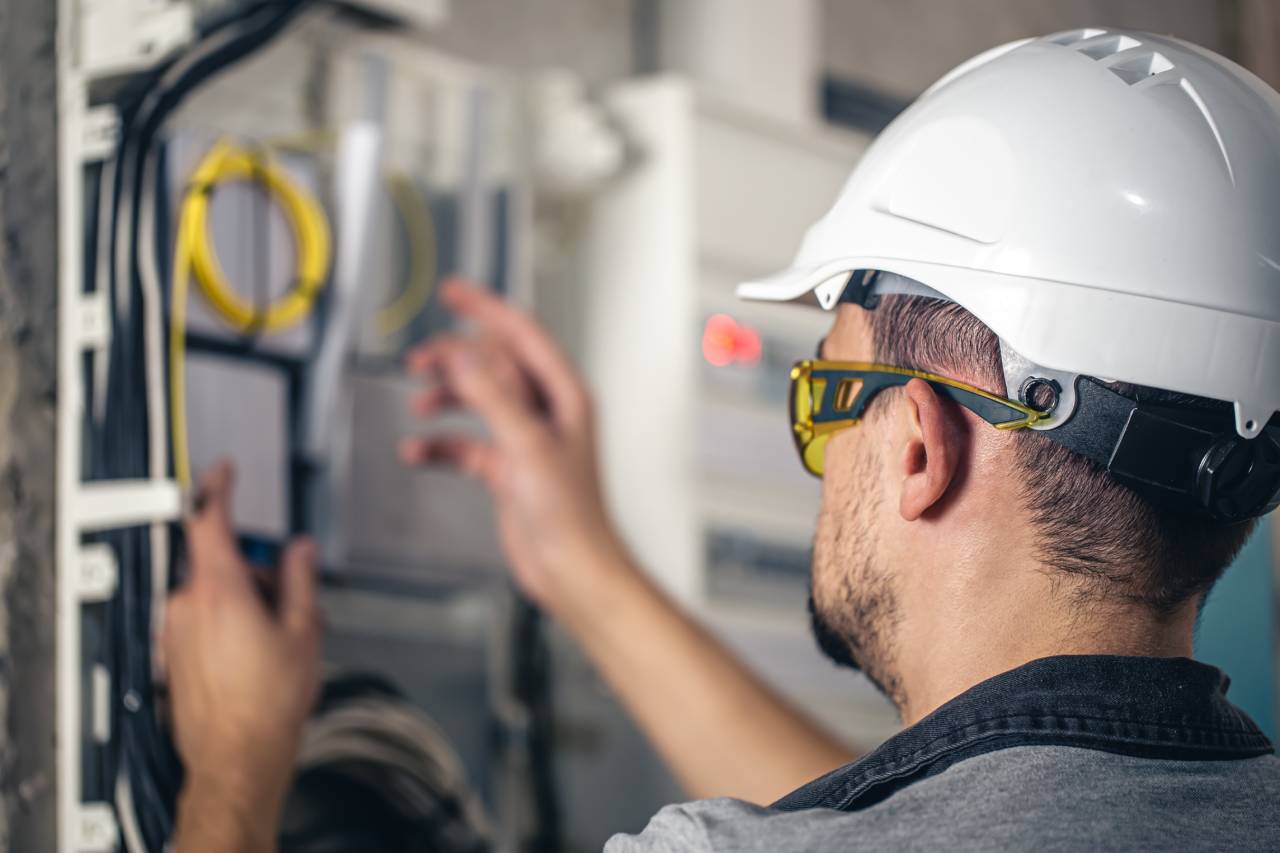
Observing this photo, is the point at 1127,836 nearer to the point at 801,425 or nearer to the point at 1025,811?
the point at 1025,811

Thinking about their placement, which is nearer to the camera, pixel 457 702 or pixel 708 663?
pixel 708 663

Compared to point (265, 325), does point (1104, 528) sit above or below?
below

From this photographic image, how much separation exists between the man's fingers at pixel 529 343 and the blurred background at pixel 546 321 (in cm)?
5

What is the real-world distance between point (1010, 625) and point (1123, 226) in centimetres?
25

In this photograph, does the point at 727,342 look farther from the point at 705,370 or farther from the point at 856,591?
the point at 856,591

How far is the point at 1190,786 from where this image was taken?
2.69 ft

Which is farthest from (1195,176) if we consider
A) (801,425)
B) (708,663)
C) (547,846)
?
(547,846)

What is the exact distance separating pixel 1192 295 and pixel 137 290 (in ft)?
2.87

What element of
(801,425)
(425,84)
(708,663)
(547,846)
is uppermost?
(425,84)

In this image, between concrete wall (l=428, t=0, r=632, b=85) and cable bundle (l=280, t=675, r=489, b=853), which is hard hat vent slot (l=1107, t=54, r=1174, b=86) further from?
concrete wall (l=428, t=0, r=632, b=85)

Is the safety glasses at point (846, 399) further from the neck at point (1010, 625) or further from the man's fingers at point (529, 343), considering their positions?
the man's fingers at point (529, 343)

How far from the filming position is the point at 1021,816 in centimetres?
77

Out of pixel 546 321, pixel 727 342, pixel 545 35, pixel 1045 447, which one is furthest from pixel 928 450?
pixel 545 35

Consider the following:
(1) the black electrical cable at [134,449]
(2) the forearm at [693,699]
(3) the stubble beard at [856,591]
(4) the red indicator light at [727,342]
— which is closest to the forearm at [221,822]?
(1) the black electrical cable at [134,449]
